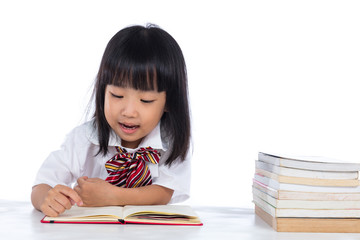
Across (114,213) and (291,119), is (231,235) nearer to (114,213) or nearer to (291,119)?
(114,213)

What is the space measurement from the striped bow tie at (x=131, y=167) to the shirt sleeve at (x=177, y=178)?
0.04m

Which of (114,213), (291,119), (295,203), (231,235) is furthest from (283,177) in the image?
(291,119)

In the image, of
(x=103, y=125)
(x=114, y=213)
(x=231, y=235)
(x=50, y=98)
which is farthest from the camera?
(x=50, y=98)

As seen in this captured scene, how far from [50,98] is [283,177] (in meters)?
1.99

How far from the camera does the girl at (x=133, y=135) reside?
4.84 ft

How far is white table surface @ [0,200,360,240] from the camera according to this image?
108cm

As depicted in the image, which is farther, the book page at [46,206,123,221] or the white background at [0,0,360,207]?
the white background at [0,0,360,207]

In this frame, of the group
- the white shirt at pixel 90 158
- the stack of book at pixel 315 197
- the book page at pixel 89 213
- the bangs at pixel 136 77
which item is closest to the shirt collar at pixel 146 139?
the white shirt at pixel 90 158

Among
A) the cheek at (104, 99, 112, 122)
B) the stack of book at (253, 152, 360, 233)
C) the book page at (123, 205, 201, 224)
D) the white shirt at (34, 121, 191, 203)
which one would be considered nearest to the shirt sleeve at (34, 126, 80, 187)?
the white shirt at (34, 121, 191, 203)

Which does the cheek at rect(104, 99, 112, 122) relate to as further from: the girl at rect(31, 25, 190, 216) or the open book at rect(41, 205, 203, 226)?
the open book at rect(41, 205, 203, 226)

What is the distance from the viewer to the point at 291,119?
2.93 meters

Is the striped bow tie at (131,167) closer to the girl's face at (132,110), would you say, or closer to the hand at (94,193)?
the girl's face at (132,110)

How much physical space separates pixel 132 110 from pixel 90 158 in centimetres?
38

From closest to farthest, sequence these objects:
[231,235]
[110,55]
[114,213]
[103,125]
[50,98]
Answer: [231,235] → [114,213] → [110,55] → [103,125] → [50,98]
